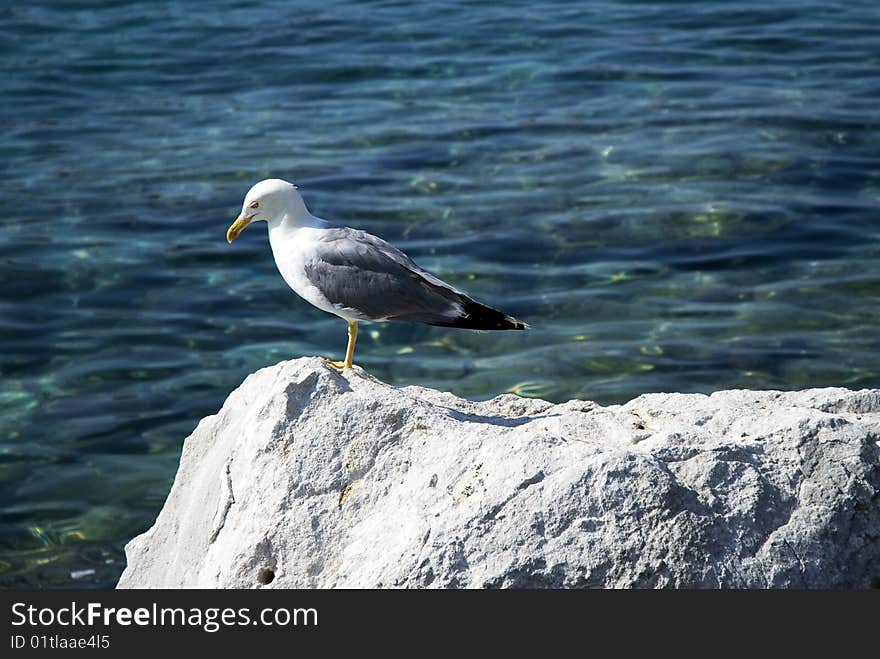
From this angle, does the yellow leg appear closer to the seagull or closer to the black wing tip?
the seagull

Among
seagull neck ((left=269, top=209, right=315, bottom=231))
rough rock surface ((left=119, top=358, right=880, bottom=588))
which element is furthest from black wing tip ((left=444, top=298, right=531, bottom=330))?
seagull neck ((left=269, top=209, right=315, bottom=231))

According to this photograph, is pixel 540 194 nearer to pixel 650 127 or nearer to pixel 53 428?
pixel 650 127

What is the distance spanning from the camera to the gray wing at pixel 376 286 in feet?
16.5

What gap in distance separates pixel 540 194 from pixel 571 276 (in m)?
1.70

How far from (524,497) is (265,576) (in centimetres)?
93

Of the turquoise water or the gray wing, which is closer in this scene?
the gray wing

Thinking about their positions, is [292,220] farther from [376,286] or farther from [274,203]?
[376,286]

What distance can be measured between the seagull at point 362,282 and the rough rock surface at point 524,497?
0.31m

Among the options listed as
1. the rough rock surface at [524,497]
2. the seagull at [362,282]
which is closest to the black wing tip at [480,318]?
the seagull at [362,282]

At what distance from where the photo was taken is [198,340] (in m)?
9.35

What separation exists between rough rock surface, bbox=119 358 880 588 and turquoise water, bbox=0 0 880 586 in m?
2.77

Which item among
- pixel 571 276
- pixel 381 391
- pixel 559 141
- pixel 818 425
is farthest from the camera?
pixel 559 141

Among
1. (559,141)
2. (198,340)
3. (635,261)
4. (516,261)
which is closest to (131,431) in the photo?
(198,340)

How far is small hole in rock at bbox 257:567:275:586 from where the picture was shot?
4383 mm
